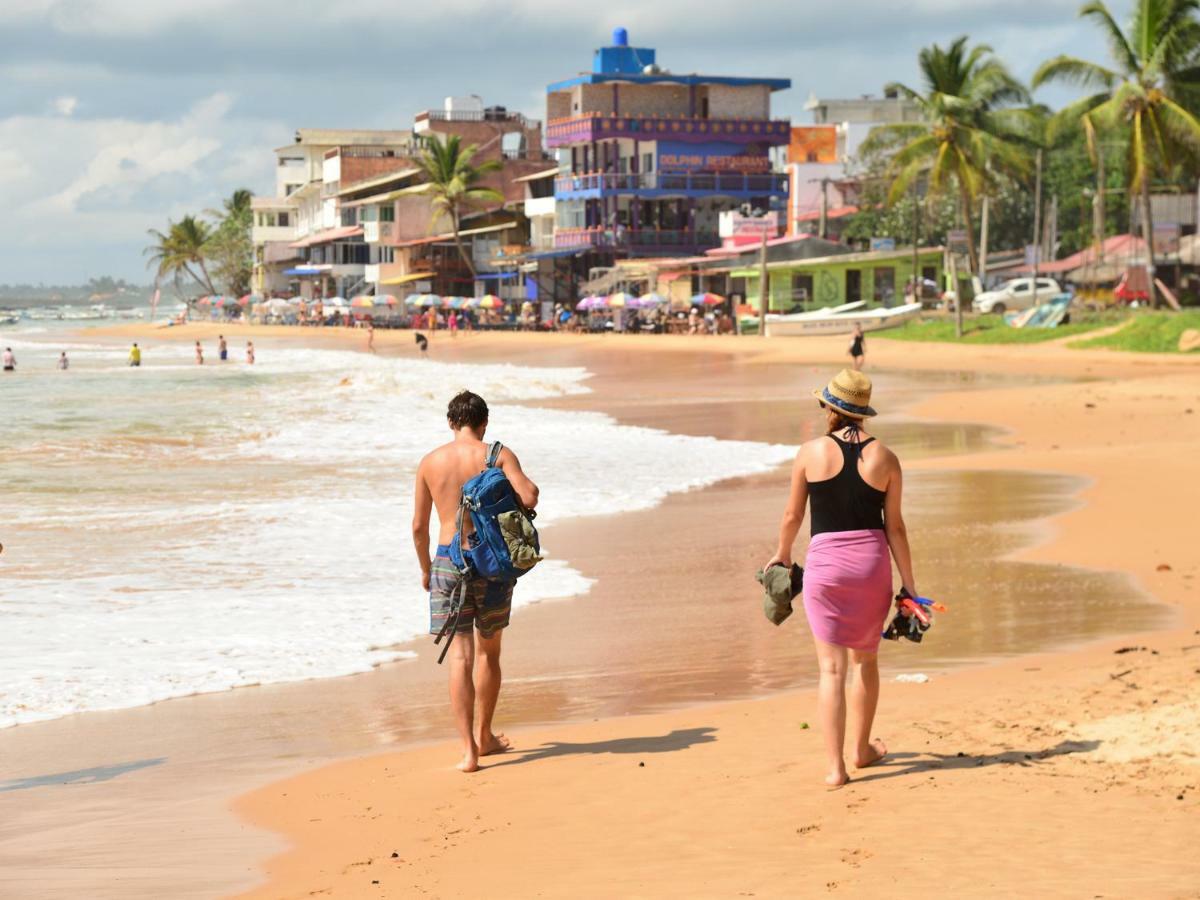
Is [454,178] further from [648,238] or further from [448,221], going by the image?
[648,238]

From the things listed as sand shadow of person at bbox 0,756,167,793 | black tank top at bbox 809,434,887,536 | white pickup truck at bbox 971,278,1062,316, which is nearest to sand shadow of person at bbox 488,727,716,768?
black tank top at bbox 809,434,887,536

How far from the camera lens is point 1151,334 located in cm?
4144

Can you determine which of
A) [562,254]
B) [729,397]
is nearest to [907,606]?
[729,397]

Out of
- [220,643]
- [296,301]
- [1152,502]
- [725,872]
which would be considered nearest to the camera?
[725,872]

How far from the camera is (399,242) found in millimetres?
90875

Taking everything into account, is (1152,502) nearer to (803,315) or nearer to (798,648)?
(798,648)

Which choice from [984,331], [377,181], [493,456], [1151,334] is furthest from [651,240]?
[493,456]

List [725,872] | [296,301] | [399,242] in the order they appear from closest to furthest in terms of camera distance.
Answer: [725,872] → [399,242] → [296,301]

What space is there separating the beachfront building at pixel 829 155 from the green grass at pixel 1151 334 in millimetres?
28121

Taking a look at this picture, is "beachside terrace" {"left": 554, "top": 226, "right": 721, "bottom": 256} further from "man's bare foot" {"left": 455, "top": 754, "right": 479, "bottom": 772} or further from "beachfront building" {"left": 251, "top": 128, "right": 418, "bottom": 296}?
"man's bare foot" {"left": 455, "top": 754, "right": 479, "bottom": 772}

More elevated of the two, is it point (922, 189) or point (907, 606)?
point (922, 189)

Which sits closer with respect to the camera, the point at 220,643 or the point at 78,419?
the point at 220,643

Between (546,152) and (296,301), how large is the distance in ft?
61.0

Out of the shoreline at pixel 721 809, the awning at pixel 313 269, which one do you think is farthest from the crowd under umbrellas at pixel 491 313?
the shoreline at pixel 721 809
